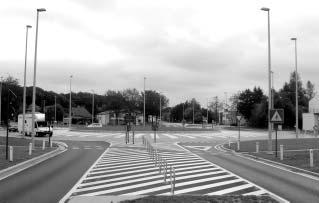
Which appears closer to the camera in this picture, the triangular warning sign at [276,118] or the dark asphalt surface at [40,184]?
the dark asphalt surface at [40,184]

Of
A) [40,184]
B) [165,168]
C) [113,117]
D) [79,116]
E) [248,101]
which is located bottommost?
[40,184]

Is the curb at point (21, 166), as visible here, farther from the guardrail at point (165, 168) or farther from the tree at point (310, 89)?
the tree at point (310, 89)

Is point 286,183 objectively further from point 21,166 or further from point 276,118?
point 276,118

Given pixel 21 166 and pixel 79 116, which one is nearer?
pixel 21 166

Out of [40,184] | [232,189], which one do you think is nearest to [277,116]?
[232,189]

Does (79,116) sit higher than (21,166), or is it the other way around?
(79,116)

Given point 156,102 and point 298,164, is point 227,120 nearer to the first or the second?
point 156,102

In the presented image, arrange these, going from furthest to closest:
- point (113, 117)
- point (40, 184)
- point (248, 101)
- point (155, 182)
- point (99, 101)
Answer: point (99, 101), point (113, 117), point (248, 101), point (155, 182), point (40, 184)

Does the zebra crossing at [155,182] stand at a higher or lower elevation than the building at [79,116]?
lower

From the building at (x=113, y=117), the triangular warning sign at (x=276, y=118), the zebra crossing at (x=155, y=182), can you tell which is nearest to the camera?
the zebra crossing at (x=155, y=182)

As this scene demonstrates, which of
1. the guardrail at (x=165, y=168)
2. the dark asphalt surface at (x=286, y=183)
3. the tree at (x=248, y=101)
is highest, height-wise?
the tree at (x=248, y=101)

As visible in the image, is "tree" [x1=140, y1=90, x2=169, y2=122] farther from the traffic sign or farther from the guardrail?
the guardrail

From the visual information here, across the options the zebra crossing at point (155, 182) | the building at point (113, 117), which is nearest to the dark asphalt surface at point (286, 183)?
the zebra crossing at point (155, 182)

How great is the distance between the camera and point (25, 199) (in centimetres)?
1266
